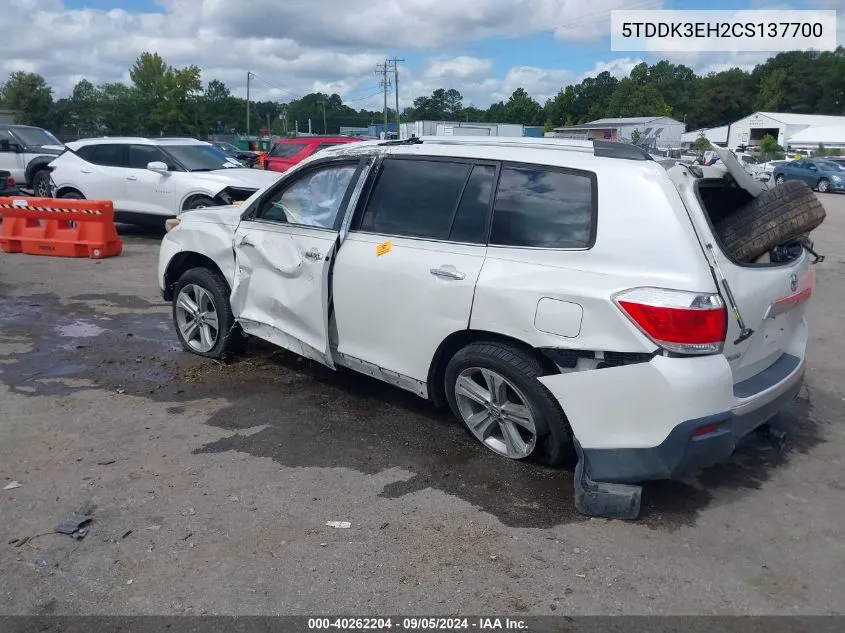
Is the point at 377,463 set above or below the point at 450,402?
below

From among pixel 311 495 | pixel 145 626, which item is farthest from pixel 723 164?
pixel 145 626

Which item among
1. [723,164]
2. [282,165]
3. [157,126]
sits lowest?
[723,164]

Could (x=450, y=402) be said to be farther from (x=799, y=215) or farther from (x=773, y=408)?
(x=799, y=215)

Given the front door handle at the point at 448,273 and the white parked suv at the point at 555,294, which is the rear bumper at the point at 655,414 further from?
the front door handle at the point at 448,273

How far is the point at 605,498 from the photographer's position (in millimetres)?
3602

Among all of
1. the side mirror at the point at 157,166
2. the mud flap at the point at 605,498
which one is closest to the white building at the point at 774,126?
the side mirror at the point at 157,166

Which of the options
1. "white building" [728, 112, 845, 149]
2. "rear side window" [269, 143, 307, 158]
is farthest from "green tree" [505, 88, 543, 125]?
"rear side window" [269, 143, 307, 158]

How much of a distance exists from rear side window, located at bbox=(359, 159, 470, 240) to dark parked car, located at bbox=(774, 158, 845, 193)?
99.2ft

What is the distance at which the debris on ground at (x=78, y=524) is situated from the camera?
3.48 m

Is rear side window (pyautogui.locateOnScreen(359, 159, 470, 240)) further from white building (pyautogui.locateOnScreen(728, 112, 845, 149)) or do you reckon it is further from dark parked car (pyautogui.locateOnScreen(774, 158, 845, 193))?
white building (pyautogui.locateOnScreen(728, 112, 845, 149))

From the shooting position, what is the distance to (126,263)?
35.4 ft

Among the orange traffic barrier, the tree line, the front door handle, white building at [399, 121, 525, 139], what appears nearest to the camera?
the front door handle

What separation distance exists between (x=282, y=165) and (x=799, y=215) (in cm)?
1496

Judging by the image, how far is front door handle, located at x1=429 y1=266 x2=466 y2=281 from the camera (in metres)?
4.01
